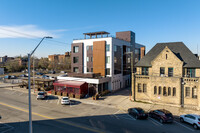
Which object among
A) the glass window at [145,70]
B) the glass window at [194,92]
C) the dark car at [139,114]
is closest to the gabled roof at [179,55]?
the glass window at [145,70]

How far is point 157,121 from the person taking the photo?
72.6 feet

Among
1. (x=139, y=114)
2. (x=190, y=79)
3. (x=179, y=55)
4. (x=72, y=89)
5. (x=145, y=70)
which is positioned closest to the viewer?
(x=139, y=114)

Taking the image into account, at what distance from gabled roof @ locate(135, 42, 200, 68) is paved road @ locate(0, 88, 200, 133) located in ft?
41.9

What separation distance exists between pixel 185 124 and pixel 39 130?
19.5 m

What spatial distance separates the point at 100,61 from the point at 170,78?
19542mm

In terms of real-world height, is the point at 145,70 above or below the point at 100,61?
below

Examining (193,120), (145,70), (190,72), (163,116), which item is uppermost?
(145,70)

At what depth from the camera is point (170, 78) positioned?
2953cm

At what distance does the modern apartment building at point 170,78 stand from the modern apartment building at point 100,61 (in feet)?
30.4

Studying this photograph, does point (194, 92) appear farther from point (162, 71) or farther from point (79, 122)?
point (79, 122)

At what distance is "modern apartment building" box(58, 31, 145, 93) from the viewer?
40734 millimetres

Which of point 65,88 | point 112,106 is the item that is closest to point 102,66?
point 65,88

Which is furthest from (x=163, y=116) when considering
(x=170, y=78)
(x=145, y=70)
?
(x=145, y=70)

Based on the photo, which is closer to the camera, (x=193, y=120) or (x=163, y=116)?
(x=193, y=120)
